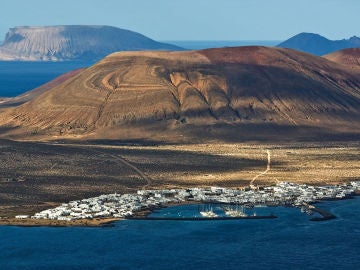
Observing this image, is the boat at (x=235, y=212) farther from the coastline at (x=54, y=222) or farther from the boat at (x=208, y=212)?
the coastline at (x=54, y=222)

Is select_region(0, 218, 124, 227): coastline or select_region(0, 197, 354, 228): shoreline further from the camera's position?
select_region(0, 197, 354, 228): shoreline

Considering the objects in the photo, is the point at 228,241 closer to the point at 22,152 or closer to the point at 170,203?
the point at 170,203

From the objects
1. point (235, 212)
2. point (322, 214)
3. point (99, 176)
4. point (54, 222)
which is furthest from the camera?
point (99, 176)

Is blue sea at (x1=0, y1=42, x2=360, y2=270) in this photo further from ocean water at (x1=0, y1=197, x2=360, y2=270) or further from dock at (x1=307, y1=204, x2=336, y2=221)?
dock at (x1=307, y1=204, x2=336, y2=221)

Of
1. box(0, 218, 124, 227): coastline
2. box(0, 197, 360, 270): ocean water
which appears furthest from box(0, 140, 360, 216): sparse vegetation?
box(0, 197, 360, 270): ocean water

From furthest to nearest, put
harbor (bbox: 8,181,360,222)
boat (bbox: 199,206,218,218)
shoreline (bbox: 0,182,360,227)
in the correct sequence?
boat (bbox: 199,206,218,218) → harbor (bbox: 8,181,360,222) → shoreline (bbox: 0,182,360,227)

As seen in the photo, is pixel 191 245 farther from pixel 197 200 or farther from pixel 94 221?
pixel 197 200

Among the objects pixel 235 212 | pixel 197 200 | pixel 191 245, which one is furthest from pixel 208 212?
pixel 191 245

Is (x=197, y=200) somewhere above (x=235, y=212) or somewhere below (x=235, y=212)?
above

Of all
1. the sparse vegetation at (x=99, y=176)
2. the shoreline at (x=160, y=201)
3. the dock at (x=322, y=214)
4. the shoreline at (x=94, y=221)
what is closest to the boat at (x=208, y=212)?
the shoreline at (x=94, y=221)
